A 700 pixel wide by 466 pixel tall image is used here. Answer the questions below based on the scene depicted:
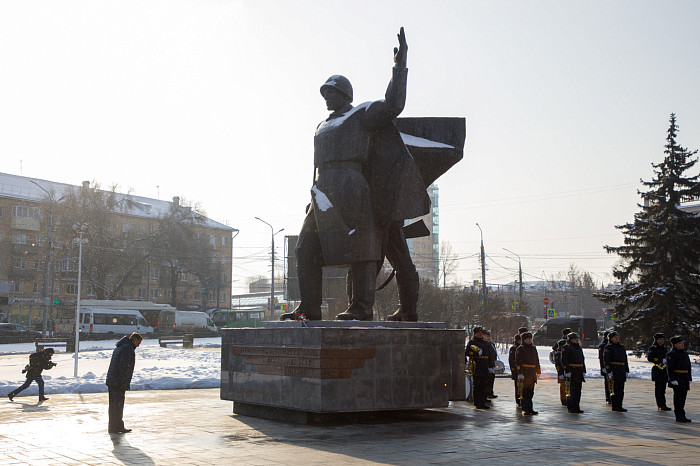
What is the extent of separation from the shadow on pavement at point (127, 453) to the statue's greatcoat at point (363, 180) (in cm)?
407

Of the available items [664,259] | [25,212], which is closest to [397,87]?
[664,259]

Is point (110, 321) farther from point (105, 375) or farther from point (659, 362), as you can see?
point (659, 362)

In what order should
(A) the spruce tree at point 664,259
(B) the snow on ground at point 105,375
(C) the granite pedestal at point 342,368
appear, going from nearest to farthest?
1. (C) the granite pedestal at point 342,368
2. (B) the snow on ground at point 105,375
3. (A) the spruce tree at point 664,259

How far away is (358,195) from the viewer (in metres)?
10.9

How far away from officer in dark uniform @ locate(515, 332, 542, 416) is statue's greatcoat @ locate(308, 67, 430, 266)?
3.06m

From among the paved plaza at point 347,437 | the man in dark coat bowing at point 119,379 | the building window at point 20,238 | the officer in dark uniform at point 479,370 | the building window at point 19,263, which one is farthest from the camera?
the building window at point 20,238

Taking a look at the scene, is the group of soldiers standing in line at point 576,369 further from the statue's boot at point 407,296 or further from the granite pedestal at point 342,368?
the statue's boot at point 407,296

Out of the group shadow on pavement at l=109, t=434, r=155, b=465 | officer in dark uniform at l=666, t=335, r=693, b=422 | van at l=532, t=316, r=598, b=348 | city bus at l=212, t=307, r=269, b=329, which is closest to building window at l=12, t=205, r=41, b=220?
city bus at l=212, t=307, r=269, b=329

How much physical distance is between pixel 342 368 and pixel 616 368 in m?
5.81

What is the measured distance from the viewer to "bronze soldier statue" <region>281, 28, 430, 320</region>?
10.8 m

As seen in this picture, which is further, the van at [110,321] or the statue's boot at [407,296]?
the van at [110,321]

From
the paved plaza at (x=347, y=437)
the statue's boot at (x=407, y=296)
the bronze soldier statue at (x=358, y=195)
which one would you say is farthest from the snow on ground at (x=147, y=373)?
the statue's boot at (x=407, y=296)

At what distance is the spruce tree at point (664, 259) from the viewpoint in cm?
2725

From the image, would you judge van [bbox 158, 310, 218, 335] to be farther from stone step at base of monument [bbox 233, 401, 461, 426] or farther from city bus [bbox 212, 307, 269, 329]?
stone step at base of monument [bbox 233, 401, 461, 426]
